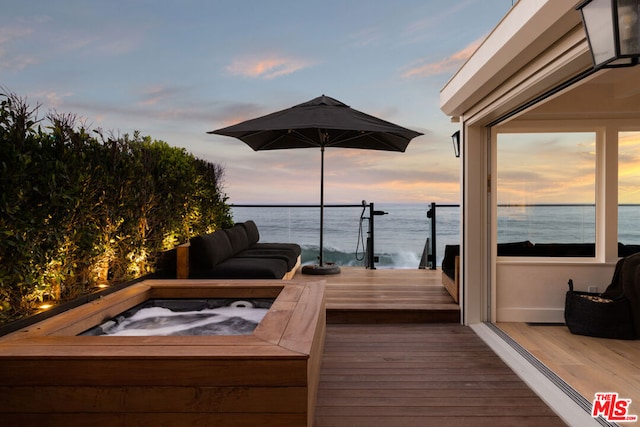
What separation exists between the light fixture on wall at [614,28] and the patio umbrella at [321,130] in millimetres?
3324

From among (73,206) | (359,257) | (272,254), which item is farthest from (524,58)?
(359,257)

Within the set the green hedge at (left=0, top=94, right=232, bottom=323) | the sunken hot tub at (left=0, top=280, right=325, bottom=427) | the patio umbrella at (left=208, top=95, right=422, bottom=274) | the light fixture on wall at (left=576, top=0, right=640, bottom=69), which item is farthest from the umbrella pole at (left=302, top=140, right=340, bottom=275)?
the light fixture on wall at (left=576, top=0, right=640, bottom=69)

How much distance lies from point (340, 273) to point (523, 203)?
8.98 feet

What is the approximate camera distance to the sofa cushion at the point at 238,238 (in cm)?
549

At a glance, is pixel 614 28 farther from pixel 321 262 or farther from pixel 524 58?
pixel 321 262

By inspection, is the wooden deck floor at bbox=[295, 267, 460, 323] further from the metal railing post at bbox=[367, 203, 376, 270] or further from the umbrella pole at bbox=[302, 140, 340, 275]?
the metal railing post at bbox=[367, 203, 376, 270]

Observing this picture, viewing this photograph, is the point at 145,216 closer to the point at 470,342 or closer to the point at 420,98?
the point at 470,342

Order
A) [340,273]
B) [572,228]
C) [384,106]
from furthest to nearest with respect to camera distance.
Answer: [384,106], [340,273], [572,228]

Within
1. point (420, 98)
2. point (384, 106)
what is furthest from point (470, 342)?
point (384, 106)

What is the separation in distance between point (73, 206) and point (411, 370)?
2565 millimetres

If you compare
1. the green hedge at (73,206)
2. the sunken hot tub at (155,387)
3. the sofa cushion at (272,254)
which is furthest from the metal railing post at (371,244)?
the sunken hot tub at (155,387)

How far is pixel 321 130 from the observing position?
235 inches

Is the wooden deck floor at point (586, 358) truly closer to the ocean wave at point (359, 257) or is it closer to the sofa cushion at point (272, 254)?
the sofa cushion at point (272, 254)

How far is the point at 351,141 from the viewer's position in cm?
636
